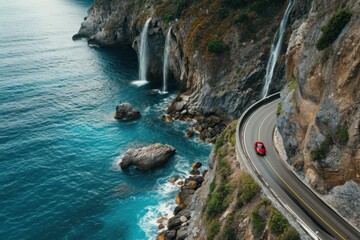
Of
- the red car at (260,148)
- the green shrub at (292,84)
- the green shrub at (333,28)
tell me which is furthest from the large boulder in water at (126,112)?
the green shrub at (333,28)

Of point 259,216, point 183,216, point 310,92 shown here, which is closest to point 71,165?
point 183,216

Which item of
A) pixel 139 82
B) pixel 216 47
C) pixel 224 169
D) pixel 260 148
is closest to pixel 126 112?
pixel 139 82

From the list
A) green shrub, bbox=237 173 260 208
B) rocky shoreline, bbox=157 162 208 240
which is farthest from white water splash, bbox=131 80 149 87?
green shrub, bbox=237 173 260 208

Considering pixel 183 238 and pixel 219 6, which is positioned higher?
pixel 219 6

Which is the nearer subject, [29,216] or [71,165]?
[29,216]

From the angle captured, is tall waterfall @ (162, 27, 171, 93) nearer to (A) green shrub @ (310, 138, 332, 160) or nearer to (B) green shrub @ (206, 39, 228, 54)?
(B) green shrub @ (206, 39, 228, 54)

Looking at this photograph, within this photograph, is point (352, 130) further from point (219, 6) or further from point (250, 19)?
point (219, 6)
